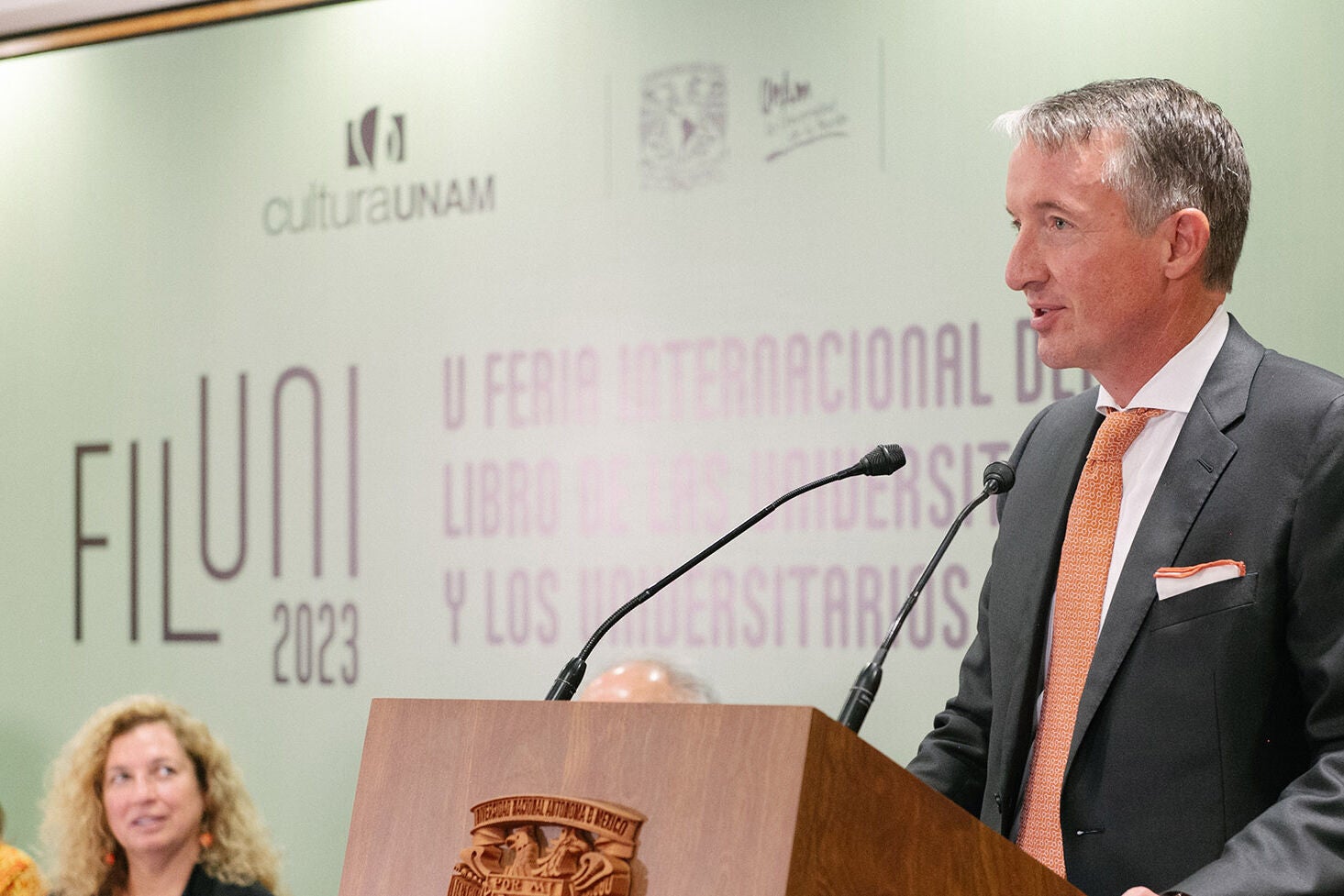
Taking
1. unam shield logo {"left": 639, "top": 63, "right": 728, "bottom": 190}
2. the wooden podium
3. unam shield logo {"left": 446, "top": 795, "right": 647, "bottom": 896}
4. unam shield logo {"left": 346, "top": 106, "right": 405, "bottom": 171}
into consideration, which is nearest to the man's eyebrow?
the wooden podium

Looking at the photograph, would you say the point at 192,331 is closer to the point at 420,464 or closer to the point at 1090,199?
the point at 420,464

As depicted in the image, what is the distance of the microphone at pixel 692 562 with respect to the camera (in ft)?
5.48

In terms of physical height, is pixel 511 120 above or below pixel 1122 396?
above

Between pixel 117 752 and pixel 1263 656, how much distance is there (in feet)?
10.5

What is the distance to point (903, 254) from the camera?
3627mm

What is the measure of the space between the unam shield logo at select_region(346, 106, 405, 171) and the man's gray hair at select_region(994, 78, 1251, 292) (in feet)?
8.76

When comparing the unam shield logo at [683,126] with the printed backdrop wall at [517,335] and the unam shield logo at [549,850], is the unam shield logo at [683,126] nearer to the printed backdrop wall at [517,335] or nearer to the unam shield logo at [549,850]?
the printed backdrop wall at [517,335]

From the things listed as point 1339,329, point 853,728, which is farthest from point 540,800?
point 1339,329

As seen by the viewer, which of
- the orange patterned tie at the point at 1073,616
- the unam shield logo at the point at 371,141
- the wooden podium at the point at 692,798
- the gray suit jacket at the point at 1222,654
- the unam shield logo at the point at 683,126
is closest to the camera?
the wooden podium at the point at 692,798

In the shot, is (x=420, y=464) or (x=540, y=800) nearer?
(x=540, y=800)

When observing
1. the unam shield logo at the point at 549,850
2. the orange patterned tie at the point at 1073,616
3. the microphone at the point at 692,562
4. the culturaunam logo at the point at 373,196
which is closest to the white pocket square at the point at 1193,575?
the orange patterned tie at the point at 1073,616

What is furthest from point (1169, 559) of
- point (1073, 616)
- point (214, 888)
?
point (214, 888)

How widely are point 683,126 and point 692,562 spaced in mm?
2407

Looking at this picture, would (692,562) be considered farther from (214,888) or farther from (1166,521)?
(214,888)
